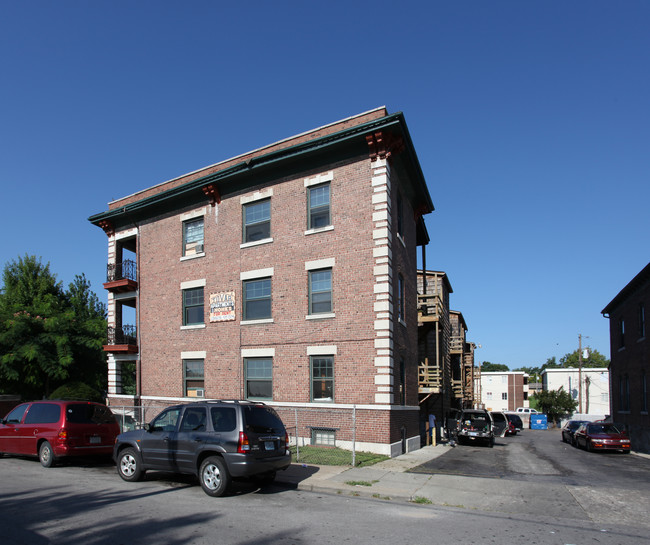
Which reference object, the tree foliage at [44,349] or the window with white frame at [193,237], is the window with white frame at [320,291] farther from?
the tree foliage at [44,349]

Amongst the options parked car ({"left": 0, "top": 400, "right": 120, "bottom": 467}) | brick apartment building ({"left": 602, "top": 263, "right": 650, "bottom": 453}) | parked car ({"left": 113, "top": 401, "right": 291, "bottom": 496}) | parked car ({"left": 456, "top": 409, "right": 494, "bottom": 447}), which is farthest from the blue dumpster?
parked car ({"left": 113, "top": 401, "right": 291, "bottom": 496})

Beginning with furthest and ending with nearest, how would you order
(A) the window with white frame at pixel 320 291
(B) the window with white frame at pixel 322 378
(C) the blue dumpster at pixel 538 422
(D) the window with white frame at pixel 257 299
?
(C) the blue dumpster at pixel 538 422
(D) the window with white frame at pixel 257 299
(A) the window with white frame at pixel 320 291
(B) the window with white frame at pixel 322 378

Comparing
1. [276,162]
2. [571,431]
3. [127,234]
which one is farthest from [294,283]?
[571,431]

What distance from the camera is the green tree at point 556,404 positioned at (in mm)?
63469

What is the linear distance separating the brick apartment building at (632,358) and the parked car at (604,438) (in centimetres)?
264

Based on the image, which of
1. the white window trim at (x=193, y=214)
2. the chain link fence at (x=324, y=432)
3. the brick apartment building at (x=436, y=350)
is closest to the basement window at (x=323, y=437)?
the chain link fence at (x=324, y=432)

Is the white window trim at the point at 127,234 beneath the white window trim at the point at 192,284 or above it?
above

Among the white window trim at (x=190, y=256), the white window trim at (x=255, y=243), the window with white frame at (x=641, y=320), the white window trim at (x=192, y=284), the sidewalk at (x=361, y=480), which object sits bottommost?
the sidewalk at (x=361, y=480)

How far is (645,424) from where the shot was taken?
2752cm

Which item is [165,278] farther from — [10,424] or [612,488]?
[612,488]

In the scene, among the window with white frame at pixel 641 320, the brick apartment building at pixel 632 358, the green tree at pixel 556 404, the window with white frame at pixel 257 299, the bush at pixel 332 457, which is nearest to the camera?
the bush at pixel 332 457

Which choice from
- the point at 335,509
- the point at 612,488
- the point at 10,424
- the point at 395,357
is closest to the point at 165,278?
the point at 10,424

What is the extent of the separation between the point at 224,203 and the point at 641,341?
900 inches

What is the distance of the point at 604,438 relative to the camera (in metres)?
24.9
